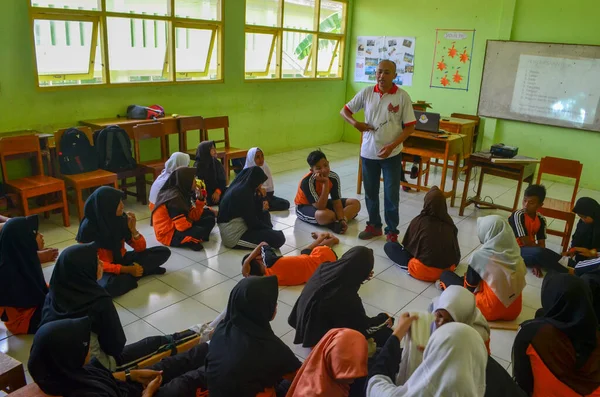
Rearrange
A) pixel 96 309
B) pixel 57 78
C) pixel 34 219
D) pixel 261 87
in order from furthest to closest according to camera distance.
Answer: pixel 261 87 → pixel 57 78 → pixel 34 219 → pixel 96 309

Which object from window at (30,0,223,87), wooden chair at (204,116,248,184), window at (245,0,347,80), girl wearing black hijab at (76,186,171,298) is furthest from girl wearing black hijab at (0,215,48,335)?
window at (245,0,347,80)

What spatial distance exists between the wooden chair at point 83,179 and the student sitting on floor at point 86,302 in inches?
89.6

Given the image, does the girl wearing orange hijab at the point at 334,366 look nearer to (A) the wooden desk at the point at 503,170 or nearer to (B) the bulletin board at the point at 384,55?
(A) the wooden desk at the point at 503,170

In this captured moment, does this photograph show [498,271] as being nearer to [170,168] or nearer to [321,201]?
[321,201]

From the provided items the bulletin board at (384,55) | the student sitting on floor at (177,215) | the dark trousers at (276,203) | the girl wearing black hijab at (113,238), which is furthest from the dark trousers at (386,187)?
the bulletin board at (384,55)

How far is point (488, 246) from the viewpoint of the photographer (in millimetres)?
2980

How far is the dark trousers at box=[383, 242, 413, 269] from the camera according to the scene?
3727mm

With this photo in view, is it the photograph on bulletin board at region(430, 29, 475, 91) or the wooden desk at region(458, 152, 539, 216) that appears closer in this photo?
the wooden desk at region(458, 152, 539, 216)

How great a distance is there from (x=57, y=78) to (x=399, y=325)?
4638 mm

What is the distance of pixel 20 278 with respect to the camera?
8.63 ft

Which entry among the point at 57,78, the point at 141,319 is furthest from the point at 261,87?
the point at 141,319

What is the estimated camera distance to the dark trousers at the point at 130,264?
316 cm

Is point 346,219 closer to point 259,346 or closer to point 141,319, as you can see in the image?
point 141,319

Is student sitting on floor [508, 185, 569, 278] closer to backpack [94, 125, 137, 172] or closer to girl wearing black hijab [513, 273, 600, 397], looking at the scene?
girl wearing black hijab [513, 273, 600, 397]
